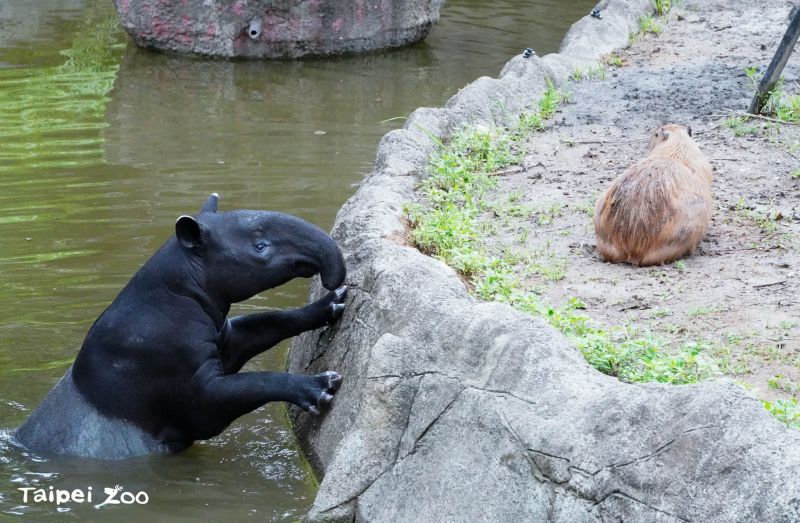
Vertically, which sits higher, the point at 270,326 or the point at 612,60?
the point at 612,60

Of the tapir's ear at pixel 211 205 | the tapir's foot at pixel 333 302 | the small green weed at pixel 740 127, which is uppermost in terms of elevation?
the tapir's ear at pixel 211 205

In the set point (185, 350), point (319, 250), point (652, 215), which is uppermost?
point (319, 250)

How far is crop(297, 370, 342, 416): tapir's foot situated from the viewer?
5.57 m

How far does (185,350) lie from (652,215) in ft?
8.72

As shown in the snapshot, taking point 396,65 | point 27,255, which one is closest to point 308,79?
point 396,65

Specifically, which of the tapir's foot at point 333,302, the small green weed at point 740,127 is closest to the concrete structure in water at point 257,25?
the small green weed at point 740,127

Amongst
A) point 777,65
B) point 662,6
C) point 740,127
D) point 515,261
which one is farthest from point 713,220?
point 662,6

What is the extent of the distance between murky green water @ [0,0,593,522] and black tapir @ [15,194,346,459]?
Answer: 17 centimetres

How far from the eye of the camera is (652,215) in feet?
20.8

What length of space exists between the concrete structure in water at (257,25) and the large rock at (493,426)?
30.7 ft

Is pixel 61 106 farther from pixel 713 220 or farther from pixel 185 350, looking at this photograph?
pixel 713 220

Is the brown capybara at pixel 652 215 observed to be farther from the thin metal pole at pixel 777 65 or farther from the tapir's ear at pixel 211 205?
the thin metal pole at pixel 777 65

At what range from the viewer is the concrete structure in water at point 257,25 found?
1508 cm

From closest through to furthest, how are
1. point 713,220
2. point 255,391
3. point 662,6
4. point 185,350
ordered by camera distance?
point 255,391 → point 185,350 → point 713,220 → point 662,6
